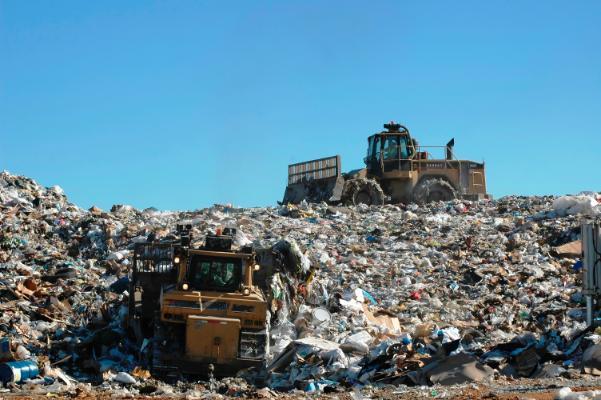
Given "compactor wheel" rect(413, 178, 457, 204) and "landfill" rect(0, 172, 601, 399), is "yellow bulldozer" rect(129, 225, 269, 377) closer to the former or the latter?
"landfill" rect(0, 172, 601, 399)

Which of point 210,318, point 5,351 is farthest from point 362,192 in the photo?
point 5,351

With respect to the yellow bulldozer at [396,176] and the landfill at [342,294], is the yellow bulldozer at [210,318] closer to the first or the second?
the landfill at [342,294]

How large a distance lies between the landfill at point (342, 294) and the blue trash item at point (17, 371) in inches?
0.5

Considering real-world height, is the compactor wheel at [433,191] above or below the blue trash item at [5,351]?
above

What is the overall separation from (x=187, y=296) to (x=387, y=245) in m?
8.50

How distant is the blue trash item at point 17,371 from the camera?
8633 mm

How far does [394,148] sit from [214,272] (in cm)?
1378

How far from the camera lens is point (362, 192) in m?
22.2

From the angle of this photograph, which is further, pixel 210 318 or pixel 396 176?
pixel 396 176

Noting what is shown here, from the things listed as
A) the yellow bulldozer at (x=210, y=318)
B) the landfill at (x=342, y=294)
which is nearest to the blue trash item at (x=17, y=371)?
the landfill at (x=342, y=294)

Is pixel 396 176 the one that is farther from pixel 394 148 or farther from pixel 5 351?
pixel 5 351

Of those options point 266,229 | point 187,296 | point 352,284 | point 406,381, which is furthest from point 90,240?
point 406,381

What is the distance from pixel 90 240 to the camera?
1656 centimetres

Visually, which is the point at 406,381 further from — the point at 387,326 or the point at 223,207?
the point at 223,207
